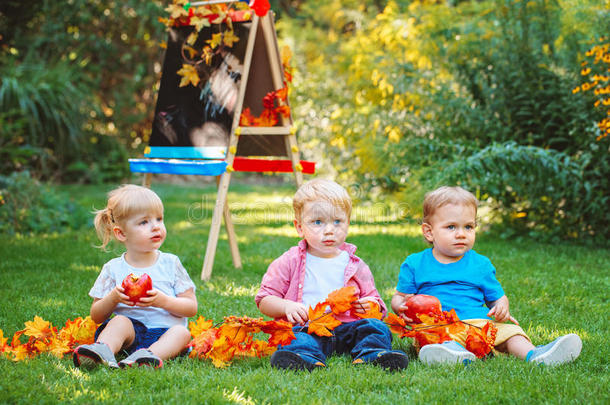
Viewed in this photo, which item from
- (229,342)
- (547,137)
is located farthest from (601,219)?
(229,342)

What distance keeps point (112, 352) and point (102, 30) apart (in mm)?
10317

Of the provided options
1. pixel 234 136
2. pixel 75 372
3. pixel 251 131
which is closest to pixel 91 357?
pixel 75 372

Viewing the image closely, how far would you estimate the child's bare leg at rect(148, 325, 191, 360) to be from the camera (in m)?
2.50

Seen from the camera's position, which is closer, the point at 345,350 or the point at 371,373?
the point at 371,373

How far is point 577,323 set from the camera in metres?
3.02

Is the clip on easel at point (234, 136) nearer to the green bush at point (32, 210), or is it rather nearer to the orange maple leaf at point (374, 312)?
the orange maple leaf at point (374, 312)

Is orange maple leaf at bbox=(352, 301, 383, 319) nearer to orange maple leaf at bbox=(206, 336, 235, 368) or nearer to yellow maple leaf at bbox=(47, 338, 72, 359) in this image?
orange maple leaf at bbox=(206, 336, 235, 368)

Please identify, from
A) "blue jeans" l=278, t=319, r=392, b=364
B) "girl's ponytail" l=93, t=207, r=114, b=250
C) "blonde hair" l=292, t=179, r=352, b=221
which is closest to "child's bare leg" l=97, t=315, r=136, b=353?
"girl's ponytail" l=93, t=207, r=114, b=250

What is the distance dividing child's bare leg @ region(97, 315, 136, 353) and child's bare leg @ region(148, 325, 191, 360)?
4.6 inches

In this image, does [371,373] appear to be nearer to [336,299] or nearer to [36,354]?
[336,299]

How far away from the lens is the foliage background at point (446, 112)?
15.9ft

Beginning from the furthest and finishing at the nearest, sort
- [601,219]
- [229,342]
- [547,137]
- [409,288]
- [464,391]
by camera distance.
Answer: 1. [547,137]
2. [601,219]
3. [409,288]
4. [229,342]
5. [464,391]

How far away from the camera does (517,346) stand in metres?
2.54

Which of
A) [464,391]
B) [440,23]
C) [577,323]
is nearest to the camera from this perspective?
[464,391]
